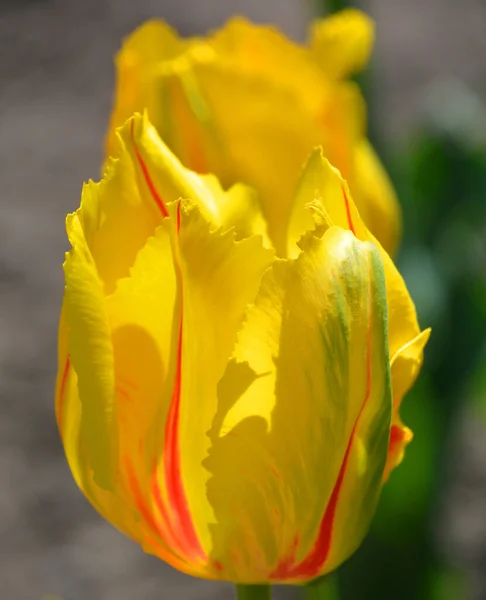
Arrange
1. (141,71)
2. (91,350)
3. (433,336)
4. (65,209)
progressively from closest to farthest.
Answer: (91,350)
(141,71)
(433,336)
(65,209)

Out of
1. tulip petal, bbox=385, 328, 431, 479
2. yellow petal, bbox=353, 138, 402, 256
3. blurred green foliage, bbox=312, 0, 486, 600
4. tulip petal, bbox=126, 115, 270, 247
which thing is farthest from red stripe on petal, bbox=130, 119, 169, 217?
blurred green foliage, bbox=312, 0, 486, 600

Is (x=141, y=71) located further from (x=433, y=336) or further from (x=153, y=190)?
(x=433, y=336)

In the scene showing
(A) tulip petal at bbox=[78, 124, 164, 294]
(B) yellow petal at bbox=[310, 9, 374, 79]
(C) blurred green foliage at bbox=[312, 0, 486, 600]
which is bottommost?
(C) blurred green foliage at bbox=[312, 0, 486, 600]

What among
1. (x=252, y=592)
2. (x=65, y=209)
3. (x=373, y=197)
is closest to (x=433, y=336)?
(x=373, y=197)

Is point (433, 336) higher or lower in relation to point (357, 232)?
lower

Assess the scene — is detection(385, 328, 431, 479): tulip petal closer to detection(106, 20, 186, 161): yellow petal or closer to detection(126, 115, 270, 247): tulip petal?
detection(126, 115, 270, 247): tulip petal

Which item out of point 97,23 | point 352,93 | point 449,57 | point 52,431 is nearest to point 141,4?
point 97,23
